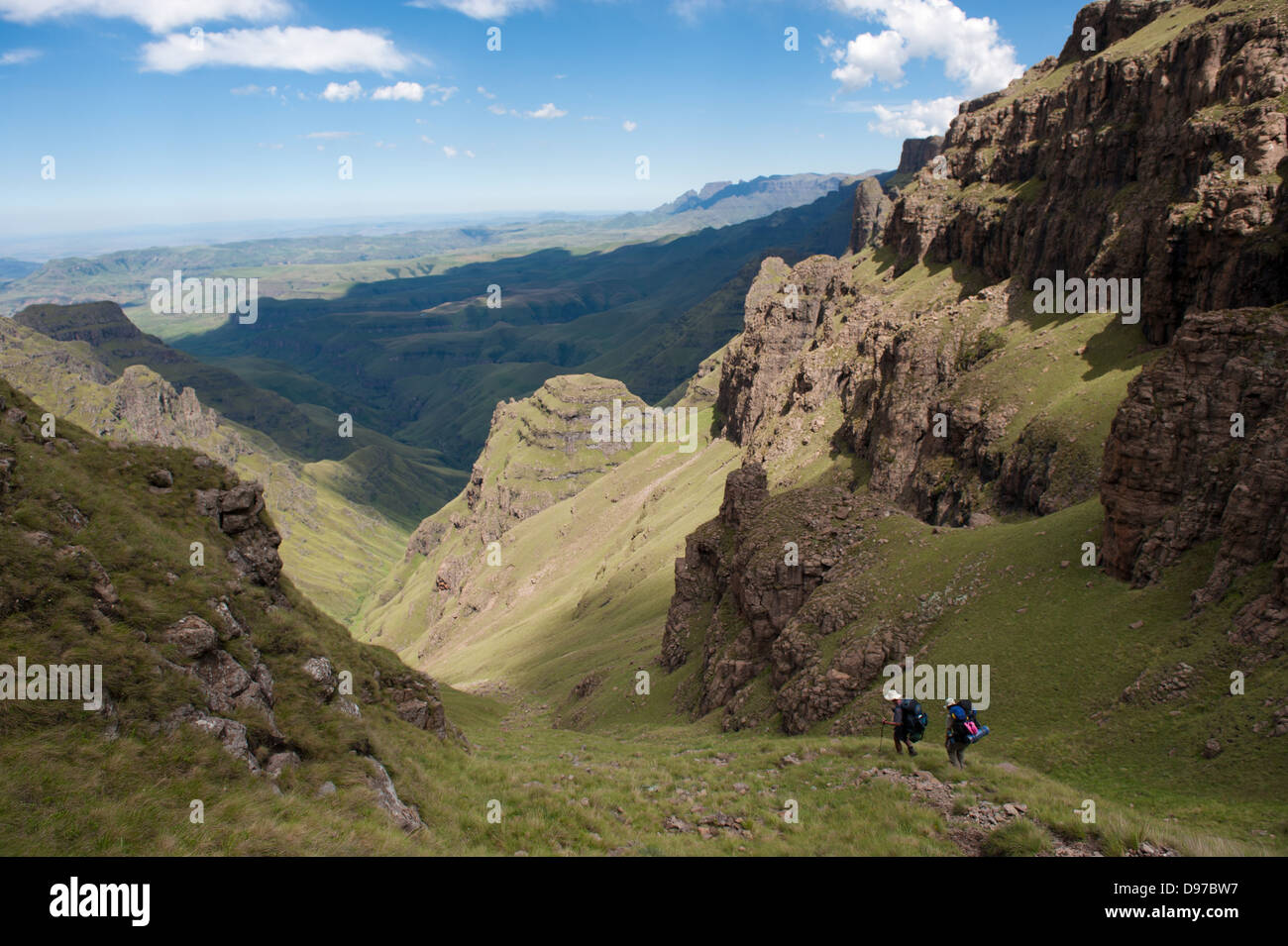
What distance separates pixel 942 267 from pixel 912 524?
96423mm

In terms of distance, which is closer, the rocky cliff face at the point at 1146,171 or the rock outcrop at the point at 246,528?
the rock outcrop at the point at 246,528

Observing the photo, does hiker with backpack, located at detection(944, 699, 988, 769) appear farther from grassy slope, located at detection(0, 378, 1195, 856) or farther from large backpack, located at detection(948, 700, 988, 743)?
grassy slope, located at detection(0, 378, 1195, 856)

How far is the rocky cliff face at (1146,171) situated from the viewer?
58.4 m

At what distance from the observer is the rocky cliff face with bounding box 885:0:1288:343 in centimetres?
5838

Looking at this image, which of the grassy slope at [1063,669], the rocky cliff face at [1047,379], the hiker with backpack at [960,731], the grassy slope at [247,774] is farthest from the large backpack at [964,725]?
the rocky cliff face at [1047,379]

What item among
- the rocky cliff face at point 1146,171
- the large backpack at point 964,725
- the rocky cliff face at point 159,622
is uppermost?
the rocky cliff face at point 1146,171

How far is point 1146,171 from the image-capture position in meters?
80.1

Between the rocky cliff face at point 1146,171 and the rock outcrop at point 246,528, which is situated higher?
the rocky cliff face at point 1146,171

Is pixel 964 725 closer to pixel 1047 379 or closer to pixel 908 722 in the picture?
pixel 908 722

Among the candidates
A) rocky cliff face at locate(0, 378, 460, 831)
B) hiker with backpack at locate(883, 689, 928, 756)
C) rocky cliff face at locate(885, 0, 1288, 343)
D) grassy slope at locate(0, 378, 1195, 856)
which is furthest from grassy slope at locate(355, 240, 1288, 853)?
rocky cliff face at locate(0, 378, 460, 831)

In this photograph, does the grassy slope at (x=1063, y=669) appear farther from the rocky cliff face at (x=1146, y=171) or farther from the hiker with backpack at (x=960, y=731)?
the rocky cliff face at (x=1146, y=171)

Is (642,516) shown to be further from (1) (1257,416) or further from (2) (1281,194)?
(1) (1257,416)

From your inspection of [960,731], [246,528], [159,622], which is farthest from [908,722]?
[246,528]

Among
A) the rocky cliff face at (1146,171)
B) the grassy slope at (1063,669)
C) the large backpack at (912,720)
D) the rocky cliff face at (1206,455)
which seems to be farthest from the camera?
the rocky cliff face at (1146,171)
